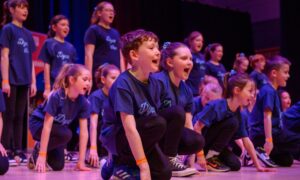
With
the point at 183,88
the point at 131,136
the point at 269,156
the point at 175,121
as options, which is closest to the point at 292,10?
the point at 269,156

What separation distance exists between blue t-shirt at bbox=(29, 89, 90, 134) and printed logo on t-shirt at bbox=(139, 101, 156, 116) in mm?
939

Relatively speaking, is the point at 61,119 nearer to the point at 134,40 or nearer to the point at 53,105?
the point at 53,105

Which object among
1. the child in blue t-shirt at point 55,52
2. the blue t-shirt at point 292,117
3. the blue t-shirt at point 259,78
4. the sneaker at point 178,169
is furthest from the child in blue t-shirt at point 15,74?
the blue t-shirt at point 259,78

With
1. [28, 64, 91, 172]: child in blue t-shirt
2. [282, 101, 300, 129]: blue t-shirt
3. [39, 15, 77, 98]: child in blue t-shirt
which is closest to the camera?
[28, 64, 91, 172]: child in blue t-shirt

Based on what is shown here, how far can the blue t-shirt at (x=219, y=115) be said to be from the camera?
Result: 122 inches

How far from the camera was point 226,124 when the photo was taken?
3.16 metres

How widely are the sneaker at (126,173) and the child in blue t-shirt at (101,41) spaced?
1.76 m

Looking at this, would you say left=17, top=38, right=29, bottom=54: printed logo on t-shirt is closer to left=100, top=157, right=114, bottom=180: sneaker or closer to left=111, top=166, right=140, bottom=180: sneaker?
left=100, top=157, right=114, bottom=180: sneaker

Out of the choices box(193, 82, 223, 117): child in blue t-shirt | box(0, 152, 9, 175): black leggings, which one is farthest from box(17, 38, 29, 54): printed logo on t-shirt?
box(193, 82, 223, 117): child in blue t-shirt

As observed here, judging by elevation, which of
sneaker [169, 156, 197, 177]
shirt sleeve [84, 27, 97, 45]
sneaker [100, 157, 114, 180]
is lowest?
sneaker [169, 156, 197, 177]

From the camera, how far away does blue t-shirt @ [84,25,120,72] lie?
394cm

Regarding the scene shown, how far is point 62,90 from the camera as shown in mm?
3084

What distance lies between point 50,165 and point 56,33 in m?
1.23

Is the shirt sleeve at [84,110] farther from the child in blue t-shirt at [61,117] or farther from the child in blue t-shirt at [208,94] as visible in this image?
the child in blue t-shirt at [208,94]
